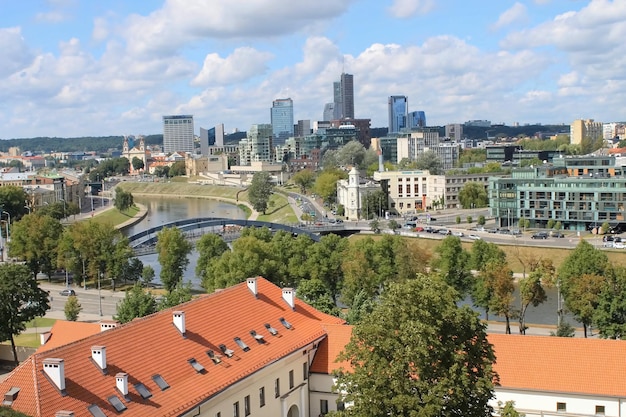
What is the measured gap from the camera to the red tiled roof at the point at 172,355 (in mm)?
18453

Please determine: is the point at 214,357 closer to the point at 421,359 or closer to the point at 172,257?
the point at 421,359

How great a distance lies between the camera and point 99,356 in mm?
19750

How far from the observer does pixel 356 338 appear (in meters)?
18.1

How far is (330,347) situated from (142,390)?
29.7 ft

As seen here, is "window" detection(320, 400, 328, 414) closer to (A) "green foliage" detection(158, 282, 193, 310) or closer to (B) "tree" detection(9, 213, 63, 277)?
(A) "green foliage" detection(158, 282, 193, 310)

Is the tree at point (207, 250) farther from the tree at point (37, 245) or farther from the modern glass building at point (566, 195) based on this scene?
the modern glass building at point (566, 195)

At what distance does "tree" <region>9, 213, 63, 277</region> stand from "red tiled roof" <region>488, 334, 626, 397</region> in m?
46.1

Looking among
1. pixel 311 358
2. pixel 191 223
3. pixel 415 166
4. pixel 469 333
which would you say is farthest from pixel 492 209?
pixel 469 333

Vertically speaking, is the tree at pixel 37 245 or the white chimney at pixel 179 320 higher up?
the white chimney at pixel 179 320

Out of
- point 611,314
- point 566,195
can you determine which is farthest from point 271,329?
point 566,195

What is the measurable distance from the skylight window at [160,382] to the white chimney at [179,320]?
266 centimetres

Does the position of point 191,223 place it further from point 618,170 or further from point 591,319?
point 591,319

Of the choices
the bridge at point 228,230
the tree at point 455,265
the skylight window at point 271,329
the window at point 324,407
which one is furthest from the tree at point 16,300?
the bridge at point 228,230

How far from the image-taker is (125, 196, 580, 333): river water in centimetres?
4634
